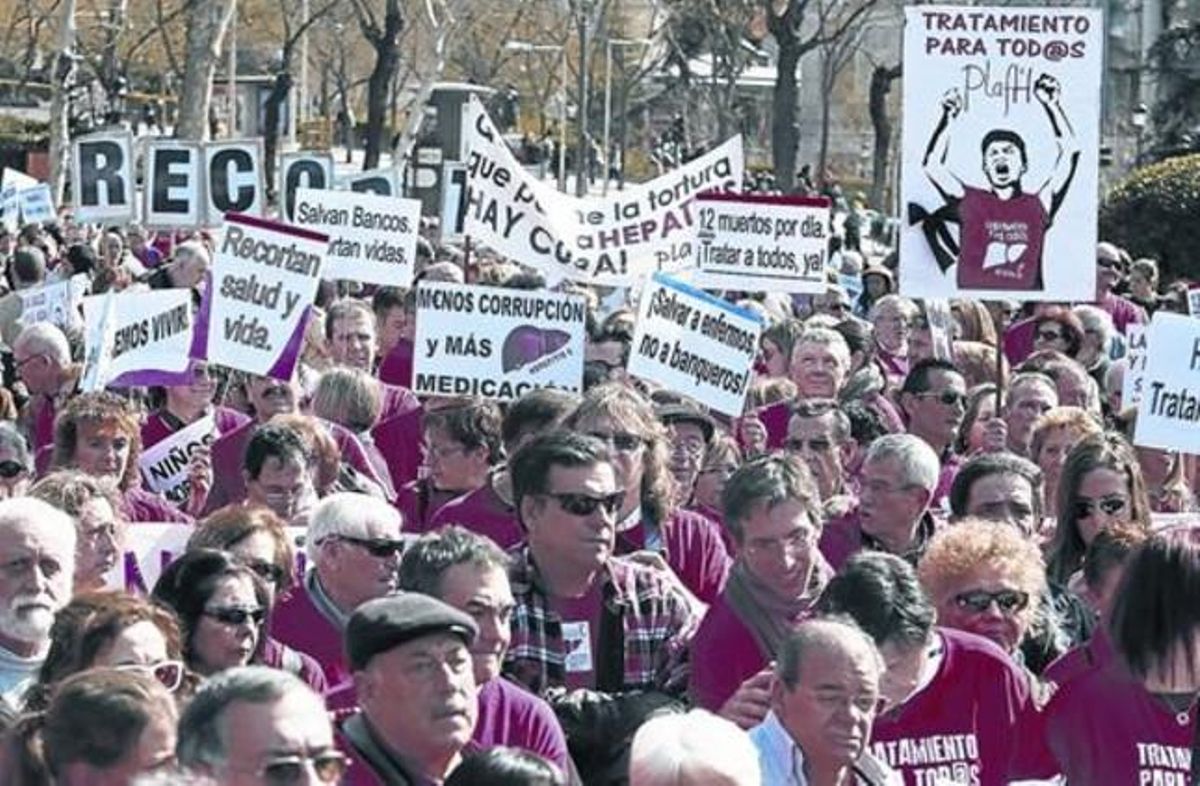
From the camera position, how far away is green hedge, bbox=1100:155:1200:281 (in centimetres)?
3177

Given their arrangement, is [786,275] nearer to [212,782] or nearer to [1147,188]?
[212,782]

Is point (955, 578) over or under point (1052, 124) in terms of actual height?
under

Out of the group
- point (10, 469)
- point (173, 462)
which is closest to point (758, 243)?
point (173, 462)

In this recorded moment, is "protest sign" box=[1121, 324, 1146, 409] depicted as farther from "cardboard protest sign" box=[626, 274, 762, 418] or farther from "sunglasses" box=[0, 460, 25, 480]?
"sunglasses" box=[0, 460, 25, 480]

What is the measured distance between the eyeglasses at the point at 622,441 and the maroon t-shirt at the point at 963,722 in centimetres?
223

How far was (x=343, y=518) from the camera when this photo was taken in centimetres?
891

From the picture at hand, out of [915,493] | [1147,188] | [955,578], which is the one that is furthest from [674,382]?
[1147,188]

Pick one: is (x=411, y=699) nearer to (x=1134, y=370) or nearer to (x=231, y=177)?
(x=1134, y=370)

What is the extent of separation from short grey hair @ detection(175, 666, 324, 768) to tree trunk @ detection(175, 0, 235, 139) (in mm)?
31137

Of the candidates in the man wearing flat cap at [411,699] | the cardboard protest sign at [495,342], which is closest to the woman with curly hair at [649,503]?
the man wearing flat cap at [411,699]

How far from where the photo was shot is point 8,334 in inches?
746

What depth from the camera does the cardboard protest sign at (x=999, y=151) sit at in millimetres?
13750

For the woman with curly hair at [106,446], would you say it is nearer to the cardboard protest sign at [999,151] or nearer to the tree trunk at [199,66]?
the cardboard protest sign at [999,151]

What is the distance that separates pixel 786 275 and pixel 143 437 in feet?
19.0
